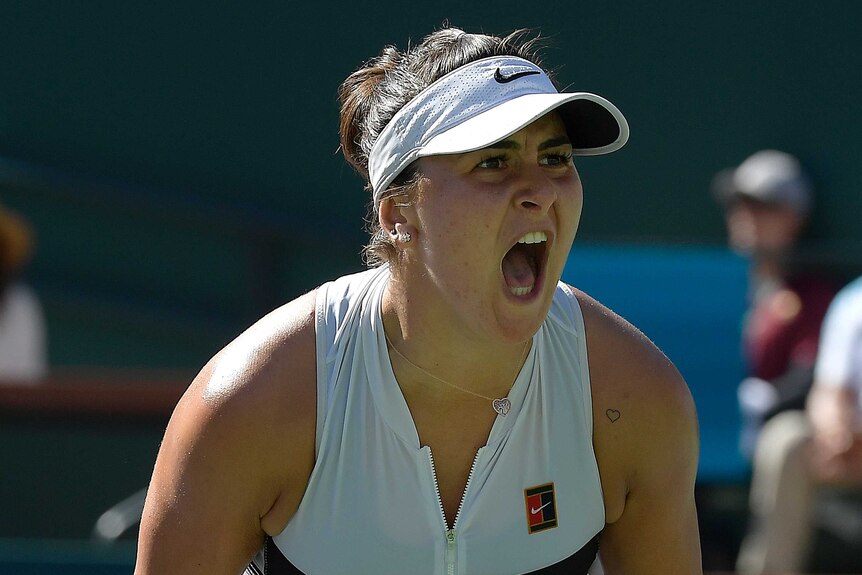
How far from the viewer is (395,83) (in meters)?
2.31

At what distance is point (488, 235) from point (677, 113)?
14.5 feet

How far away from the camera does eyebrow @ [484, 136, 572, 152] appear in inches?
85.0

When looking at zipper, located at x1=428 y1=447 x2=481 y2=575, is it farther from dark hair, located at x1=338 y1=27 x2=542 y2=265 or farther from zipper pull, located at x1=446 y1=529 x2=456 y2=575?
dark hair, located at x1=338 y1=27 x2=542 y2=265

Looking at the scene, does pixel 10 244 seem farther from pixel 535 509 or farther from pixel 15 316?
pixel 535 509

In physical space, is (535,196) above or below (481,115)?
below

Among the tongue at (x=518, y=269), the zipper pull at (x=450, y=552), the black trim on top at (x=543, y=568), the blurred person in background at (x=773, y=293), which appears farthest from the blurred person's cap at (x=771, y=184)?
the zipper pull at (x=450, y=552)

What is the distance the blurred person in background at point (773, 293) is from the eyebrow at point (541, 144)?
2857 mm

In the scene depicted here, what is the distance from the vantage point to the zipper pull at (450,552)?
7.51 feet

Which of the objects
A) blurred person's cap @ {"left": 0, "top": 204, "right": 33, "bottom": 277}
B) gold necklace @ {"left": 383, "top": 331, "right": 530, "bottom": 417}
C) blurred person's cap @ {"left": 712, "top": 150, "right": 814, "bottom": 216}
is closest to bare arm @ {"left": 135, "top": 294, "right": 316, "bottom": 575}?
gold necklace @ {"left": 383, "top": 331, "right": 530, "bottom": 417}

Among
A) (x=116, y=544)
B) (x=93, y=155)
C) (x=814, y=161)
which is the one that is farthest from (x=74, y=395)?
(x=814, y=161)

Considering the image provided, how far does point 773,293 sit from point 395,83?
10.7 ft

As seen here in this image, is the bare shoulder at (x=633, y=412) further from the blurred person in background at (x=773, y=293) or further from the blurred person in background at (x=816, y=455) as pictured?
the blurred person in background at (x=773, y=293)

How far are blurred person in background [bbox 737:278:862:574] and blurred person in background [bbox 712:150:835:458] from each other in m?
0.21

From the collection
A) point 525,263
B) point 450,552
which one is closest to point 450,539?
point 450,552
